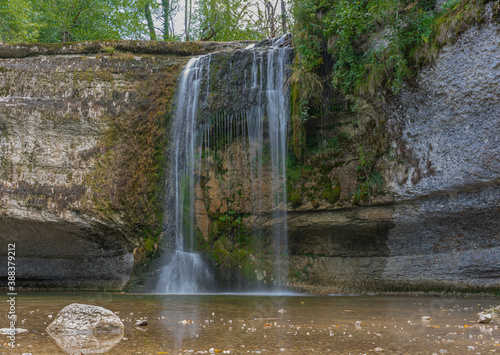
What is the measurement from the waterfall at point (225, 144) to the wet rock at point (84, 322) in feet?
20.8

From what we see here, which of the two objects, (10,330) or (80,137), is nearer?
(10,330)

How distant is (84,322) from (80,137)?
8363 millimetres

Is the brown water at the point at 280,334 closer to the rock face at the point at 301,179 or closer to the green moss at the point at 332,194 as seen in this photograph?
the rock face at the point at 301,179

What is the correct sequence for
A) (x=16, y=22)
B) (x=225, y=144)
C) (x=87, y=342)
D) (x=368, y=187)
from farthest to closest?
(x=16, y=22)
(x=225, y=144)
(x=368, y=187)
(x=87, y=342)

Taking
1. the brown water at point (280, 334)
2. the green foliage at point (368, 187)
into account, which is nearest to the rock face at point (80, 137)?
the green foliage at point (368, 187)

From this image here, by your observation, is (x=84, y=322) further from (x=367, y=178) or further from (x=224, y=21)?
(x=224, y=21)

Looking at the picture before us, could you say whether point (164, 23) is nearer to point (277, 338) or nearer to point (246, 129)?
point (246, 129)

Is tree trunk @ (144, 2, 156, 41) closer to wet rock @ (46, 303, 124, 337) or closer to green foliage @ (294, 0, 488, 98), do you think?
green foliage @ (294, 0, 488, 98)

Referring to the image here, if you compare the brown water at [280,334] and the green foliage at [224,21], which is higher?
the green foliage at [224,21]

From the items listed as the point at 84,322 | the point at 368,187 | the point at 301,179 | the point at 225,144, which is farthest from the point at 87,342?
the point at 225,144

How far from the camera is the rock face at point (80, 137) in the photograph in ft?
34.5

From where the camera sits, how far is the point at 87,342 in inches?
119

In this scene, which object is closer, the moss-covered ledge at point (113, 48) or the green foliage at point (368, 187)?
the green foliage at point (368, 187)

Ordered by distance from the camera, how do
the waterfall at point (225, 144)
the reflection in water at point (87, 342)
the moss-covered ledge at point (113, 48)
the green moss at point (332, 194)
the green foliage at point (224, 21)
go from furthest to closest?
the green foliage at point (224, 21) < the moss-covered ledge at point (113, 48) < the waterfall at point (225, 144) < the green moss at point (332, 194) < the reflection in water at point (87, 342)
